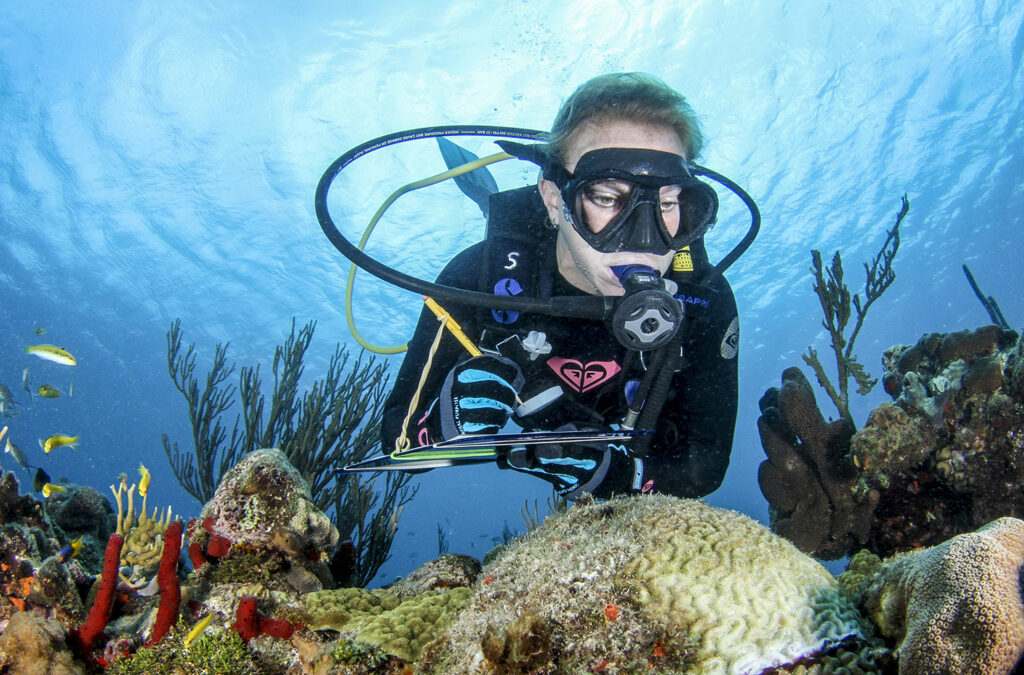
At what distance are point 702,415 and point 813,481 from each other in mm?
1331

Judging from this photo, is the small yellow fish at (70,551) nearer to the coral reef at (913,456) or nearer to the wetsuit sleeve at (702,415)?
the wetsuit sleeve at (702,415)

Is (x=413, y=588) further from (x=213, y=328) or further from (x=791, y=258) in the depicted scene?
(x=213, y=328)

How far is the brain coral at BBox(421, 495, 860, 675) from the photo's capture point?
161cm

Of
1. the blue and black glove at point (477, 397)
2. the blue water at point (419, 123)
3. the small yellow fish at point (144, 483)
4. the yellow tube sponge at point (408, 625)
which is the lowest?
the yellow tube sponge at point (408, 625)

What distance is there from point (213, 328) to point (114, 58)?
876 inches

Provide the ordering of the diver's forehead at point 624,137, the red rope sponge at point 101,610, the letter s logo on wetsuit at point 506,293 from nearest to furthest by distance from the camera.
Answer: the red rope sponge at point 101,610
the diver's forehead at point 624,137
the letter s logo on wetsuit at point 506,293

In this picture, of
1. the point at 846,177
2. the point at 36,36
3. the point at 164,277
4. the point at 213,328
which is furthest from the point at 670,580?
the point at 213,328

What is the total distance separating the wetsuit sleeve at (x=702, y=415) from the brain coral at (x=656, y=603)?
90cm

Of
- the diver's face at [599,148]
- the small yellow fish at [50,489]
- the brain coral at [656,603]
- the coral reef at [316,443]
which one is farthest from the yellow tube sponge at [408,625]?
the small yellow fish at [50,489]

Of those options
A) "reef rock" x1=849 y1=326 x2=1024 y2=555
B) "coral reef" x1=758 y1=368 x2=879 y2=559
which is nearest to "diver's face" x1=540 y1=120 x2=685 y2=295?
"coral reef" x1=758 y1=368 x2=879 y2=559

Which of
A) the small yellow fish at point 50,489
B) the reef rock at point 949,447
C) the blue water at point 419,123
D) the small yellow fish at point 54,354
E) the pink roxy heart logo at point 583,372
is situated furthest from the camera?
the blue water at point 419,123

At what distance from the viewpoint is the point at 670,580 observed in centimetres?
177

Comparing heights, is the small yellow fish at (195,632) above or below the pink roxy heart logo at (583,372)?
below

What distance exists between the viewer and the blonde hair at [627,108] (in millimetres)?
3121
